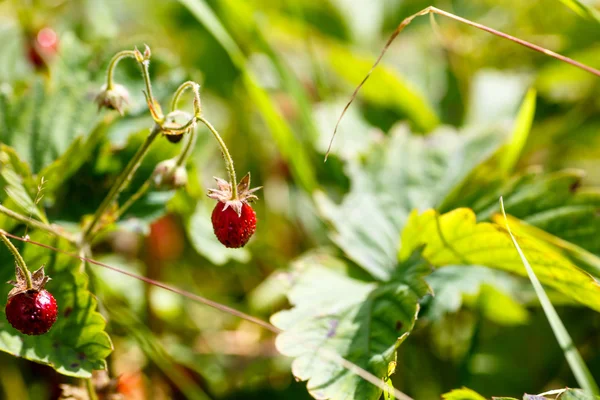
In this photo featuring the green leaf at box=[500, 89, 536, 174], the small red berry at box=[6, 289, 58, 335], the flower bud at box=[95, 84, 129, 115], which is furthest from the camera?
the green leaf at box=[500, 89, 536, 174]

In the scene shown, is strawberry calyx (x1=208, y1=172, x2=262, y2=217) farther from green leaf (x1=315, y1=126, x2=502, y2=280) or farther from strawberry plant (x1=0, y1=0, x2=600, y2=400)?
green leaf (x1=315, y1=126, x2=502, y2=280)

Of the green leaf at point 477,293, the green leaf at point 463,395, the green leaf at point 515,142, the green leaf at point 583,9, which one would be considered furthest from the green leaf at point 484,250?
the green leaf at point 583,9

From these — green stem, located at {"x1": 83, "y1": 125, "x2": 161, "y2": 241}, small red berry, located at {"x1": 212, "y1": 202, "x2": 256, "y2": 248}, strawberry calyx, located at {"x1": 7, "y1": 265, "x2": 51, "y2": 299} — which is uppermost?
green stem, located at {"x1": 83, "y1": 125, "x2": 161, "y2": 241}

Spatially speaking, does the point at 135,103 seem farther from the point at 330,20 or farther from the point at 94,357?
the point at 330,20

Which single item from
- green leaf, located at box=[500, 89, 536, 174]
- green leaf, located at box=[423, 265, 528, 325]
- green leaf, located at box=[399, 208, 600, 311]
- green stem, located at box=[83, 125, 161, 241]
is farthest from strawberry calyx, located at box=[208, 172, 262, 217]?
green leaf, located at box=[500, 89, 536, 174]

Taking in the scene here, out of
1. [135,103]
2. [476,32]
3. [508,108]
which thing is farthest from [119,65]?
[476,32]

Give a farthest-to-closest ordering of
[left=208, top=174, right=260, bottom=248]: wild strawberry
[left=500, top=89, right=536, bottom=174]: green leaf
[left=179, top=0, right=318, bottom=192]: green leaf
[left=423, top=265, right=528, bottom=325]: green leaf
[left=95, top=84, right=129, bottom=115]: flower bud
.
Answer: [left=179, top=0, right=318, bottom=192]: green leaf, [left=500, top=89, right=536, bottom=174]: green leaf, [left=423, top=265, right=528, bottom=325]: green leaf, [left=95, top=84, right=129, bottom=115]: flower bud, [left=208, top=174, right=260, bottom=248]: wild strawberry

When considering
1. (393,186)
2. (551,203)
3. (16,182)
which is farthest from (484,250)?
(16,182)
